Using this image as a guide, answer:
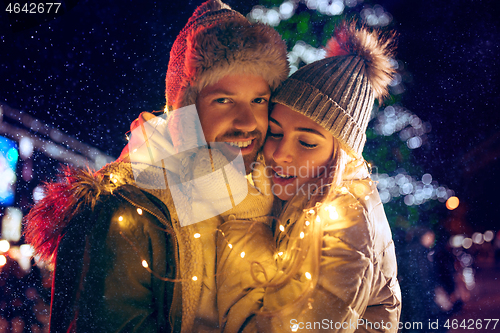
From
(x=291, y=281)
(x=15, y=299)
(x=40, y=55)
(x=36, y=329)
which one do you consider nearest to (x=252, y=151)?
(x=291, y=281)

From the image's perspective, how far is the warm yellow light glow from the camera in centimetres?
254

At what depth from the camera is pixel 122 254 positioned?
1127 mm

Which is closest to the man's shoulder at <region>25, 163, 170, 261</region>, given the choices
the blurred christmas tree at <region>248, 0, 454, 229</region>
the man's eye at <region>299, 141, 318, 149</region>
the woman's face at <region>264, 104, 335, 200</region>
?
the woman's face at <region>264, 104, 335, 200</region>

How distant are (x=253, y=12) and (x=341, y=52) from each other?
89cm

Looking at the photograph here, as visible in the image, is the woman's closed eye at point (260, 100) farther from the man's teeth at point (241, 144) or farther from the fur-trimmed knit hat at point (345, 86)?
the man's teeth at point (241, 144)

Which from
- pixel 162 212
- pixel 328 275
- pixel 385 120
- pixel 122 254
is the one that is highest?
pixel 385 120

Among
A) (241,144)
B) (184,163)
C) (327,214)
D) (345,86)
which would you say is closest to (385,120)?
(345,86)

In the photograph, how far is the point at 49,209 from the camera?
114 cm

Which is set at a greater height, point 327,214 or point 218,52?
point 218,52

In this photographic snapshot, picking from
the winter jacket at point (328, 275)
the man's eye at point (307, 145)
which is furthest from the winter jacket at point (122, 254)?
the man's eye at point (307, 145)

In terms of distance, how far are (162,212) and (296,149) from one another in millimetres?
736

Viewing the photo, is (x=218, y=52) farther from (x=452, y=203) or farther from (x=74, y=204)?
(x=452, y=203)

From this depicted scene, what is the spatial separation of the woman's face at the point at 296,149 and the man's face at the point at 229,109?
18 centimetres

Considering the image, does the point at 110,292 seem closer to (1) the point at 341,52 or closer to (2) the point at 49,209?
(2) the point at 49,209
